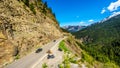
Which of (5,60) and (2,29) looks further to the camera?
(2,29)

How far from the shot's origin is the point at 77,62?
26.5 meters

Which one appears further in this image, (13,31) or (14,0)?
(14,0)

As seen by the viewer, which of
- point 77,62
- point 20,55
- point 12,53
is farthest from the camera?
point 20,55

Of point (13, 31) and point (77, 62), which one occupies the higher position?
point (13, 31)

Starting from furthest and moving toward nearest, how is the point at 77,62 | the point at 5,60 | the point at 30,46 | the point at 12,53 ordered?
the point at 30,46 < the point at 12,53 < the point at 5,60 < the point at 77,62

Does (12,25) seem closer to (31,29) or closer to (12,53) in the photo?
(12,53)

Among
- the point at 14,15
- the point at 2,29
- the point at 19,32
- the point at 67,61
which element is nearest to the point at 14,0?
the point at 14,15

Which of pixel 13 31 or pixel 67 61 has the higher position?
pixel 13 31

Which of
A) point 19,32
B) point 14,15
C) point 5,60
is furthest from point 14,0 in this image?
point 5,60

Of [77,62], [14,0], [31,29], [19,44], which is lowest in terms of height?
[77,62]

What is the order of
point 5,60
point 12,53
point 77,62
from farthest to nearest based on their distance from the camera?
1. point 12,53
2. point 5,60
3. point 77,62

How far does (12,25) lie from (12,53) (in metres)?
5.86

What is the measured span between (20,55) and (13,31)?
4.21m

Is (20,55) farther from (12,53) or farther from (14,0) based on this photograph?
(14,0)
